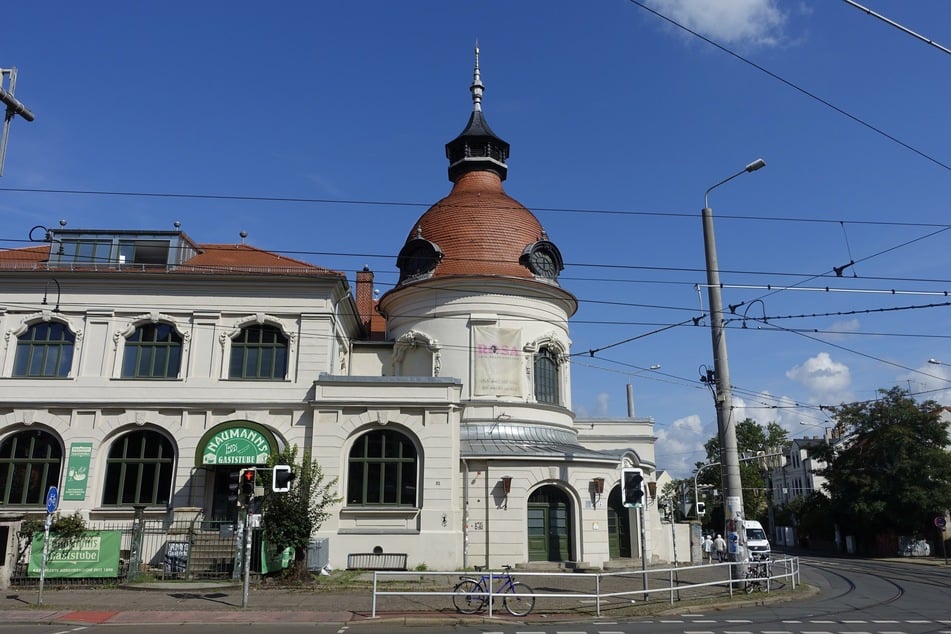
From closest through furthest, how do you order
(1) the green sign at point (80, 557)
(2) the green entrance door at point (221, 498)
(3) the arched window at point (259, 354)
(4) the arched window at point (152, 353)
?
1. (1) the green sign at point (80, 557)
2. (2) the green entrance door at point (221, 498)
3. (4) the arched window at point (152, 353)
4. (3) the arched window at point (259, 354)

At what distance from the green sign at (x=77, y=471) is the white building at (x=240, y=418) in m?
0.04

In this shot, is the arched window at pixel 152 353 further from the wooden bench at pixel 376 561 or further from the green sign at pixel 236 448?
the wooden bench at pixel 376 561

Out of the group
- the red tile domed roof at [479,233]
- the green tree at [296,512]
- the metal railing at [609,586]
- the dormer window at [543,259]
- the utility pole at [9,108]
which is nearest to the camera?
the utility pole at [9,108]

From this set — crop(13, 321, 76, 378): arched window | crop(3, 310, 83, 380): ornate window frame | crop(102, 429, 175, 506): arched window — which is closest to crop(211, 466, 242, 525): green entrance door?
crop(102, 429, 175, 506): arched window

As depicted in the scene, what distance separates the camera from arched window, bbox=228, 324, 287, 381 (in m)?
24.5

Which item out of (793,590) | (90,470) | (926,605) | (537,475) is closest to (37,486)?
(90,470)

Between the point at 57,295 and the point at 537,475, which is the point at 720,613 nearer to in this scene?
the point at 537,475

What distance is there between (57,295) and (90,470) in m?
6.18

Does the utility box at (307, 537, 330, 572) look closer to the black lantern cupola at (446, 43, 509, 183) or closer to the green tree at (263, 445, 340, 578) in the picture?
the green tree at (263, 445, 340, 578)

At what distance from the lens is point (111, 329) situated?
2456 cm

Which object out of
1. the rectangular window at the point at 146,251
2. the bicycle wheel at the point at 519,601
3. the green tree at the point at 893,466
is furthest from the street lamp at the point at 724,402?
the green tree at the point at 893,466

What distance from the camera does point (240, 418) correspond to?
78.2ft

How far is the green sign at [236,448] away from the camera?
74.1 ft

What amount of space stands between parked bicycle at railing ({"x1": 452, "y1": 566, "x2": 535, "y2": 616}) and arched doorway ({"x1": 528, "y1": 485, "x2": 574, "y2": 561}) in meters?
9.58
